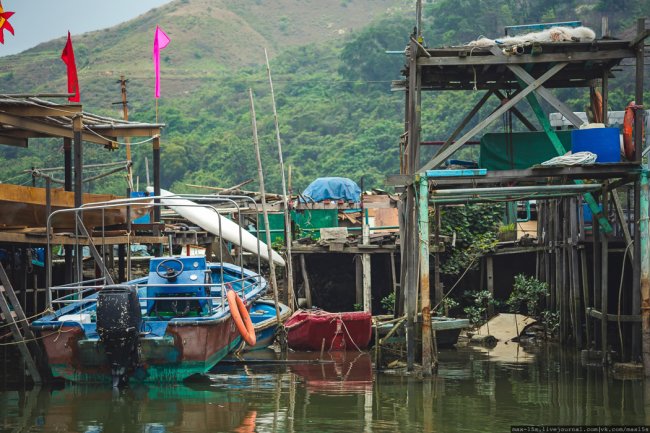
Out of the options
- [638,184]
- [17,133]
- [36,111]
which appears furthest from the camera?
[17,133]

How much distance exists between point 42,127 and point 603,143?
1128cm

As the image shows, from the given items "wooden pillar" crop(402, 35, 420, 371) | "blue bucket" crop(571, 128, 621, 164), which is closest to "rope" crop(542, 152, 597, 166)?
"blue bucket" crop(571, 128, 621, 164)

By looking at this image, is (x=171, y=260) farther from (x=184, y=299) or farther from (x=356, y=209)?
(x=356, y=209)

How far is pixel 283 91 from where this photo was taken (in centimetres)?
7794

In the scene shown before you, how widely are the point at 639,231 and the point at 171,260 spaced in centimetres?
802

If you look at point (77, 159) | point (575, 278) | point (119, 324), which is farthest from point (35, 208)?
point (575, 278)

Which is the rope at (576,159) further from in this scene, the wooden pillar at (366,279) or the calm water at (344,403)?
the wooden pillar at (366,279)

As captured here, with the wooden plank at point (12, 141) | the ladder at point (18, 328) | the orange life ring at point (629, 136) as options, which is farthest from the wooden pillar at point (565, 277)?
the wooden plank at point (12, 141)

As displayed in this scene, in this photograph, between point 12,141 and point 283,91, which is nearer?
point 12,141

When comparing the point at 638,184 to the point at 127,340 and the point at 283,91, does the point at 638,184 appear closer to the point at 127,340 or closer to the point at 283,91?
the point at 127,340

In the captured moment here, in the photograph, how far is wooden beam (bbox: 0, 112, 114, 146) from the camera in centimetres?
1900

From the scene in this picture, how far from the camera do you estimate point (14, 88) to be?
8494 cm

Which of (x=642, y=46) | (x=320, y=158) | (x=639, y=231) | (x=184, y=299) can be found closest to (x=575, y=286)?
(x=639, y=231)

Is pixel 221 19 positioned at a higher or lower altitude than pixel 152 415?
higher
